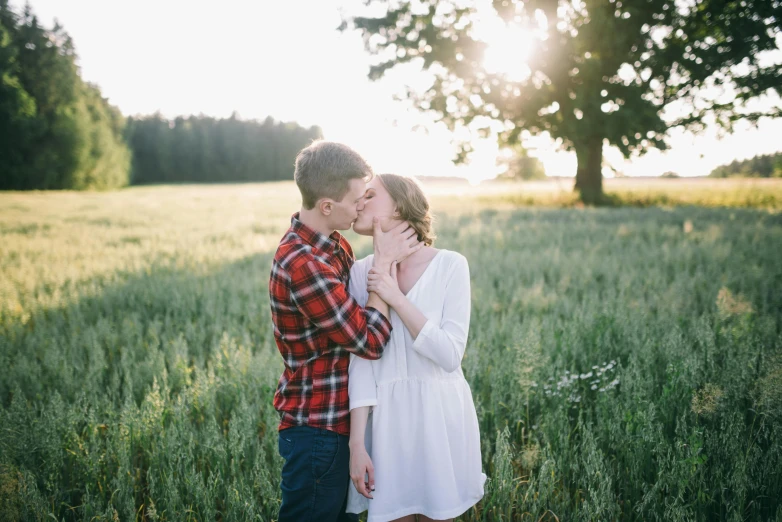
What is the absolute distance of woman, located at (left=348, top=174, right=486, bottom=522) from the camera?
5.93ft

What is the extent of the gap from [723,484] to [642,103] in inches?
702

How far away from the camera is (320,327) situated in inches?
68.4

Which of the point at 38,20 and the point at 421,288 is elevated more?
the point at 38,20

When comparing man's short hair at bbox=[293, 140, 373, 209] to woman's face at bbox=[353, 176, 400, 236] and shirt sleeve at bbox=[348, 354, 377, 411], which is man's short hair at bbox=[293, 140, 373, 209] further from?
shirt sleeve at bbox=[348, 354, 377, 411]

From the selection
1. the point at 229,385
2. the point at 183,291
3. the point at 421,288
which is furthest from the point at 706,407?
the point at 183,291

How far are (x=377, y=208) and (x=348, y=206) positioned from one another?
14 centimetres

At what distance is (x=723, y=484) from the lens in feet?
7.70

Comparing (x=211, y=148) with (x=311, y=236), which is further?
(x=211, y=148)

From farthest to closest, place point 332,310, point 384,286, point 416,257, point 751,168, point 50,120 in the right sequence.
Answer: point 751,168 < point 50,120 < point 416,257 < point 384,286 < point 332,310

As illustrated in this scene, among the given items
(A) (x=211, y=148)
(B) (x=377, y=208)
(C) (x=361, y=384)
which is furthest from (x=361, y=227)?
(A) (x=211, y=148)

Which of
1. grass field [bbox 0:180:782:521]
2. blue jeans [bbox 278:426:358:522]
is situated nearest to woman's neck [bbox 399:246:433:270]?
blue jeans [bbox 278:426:358:522]

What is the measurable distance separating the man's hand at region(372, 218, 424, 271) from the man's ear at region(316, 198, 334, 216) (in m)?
0.20

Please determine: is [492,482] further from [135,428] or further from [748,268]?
[748,268]

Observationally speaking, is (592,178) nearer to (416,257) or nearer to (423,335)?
(416,257)
